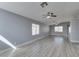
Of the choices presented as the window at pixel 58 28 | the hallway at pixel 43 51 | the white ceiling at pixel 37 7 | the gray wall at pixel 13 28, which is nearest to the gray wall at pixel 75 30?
Answer: the hallway at pixel 43 51

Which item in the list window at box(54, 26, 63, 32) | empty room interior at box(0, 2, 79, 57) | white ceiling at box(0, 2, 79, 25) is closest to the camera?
white ceiling at box(0, 2, 79, 25)

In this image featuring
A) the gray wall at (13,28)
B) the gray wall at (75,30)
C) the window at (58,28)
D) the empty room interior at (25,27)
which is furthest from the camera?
the window at (58,28)

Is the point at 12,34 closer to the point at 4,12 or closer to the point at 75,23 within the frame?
the point at 4,12

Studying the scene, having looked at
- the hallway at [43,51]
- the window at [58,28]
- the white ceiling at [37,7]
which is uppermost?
the white ceiling at [37,7]

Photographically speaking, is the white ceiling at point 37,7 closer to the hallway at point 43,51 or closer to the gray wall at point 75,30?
the hallway at point 43,51

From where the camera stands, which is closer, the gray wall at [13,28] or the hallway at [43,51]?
the hallway at [43,51]

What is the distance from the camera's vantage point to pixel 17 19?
6785 millimetres

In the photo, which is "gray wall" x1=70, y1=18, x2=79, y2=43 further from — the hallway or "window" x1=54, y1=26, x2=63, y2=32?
"window" x1=54, y1=26, x2=63, y2=32

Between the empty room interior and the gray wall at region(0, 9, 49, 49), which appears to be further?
the gray wall at region(0, 9, 49, 49)

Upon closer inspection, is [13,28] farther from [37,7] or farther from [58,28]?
[58,28]

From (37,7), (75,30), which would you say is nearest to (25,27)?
(37,7)

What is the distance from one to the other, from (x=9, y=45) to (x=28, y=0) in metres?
3.44

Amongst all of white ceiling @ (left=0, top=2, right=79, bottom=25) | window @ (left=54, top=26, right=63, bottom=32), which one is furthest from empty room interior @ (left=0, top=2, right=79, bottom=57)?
window @ (left=54, top=26, right=63, bottom=32)

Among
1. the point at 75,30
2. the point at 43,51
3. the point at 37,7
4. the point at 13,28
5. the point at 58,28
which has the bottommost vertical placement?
the point at 43,51
